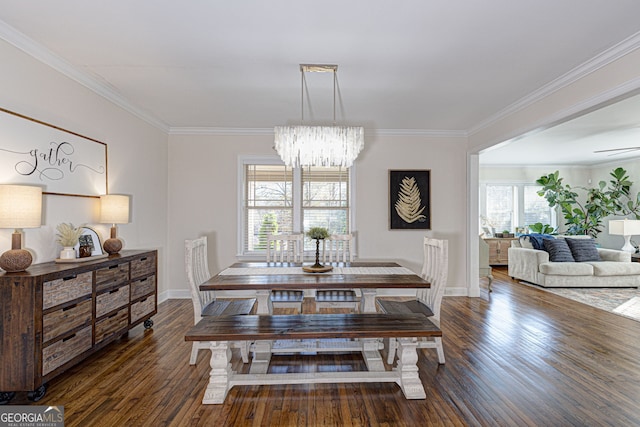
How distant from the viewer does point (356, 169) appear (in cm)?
520

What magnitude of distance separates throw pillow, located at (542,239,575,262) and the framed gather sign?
675 centimetres

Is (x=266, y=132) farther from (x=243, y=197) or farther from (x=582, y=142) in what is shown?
(x=582, y=142)

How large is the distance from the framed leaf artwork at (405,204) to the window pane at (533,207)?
507cm

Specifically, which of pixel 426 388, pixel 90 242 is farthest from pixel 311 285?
pixel 90 242

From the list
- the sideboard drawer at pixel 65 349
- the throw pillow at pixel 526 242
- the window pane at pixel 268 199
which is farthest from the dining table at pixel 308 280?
the throw pillow at pixel 526 242

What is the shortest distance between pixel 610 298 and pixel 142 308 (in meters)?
6.26

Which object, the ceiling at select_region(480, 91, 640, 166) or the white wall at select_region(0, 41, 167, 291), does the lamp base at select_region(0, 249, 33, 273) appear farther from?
the ceiling at select_region(480, 91, 640, 166)

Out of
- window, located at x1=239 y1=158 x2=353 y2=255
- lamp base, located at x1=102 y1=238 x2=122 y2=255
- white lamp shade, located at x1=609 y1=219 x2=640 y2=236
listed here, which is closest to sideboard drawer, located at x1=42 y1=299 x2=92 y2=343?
lamp base, located at x1=102 y1=238 x2=122 y2=255

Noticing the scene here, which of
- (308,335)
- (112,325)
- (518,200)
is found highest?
(518,200)

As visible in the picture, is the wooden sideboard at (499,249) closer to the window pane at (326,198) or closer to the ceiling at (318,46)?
the window pane at (326,198)

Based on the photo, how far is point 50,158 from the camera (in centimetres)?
282

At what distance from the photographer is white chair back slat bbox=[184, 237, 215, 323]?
288 centimetres

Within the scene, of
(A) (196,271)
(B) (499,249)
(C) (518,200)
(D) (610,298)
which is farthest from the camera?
(C) (518,200)

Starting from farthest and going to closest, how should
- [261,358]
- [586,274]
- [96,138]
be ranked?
[586,274] < [96,138] < [261,358]
